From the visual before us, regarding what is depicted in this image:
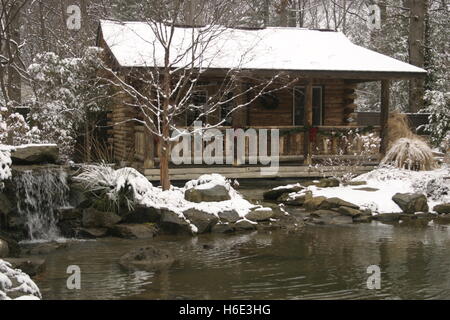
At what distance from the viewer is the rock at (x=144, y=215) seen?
14117mm

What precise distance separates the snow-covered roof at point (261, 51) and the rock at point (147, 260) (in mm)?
6930

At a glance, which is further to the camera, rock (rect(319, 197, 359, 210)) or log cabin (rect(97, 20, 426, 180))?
log cabin (rect(97, 20, 426, 180))

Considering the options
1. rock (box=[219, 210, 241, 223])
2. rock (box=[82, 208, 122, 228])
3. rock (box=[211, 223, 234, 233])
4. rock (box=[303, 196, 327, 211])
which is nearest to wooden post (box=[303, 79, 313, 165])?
rock (box=[303, 196, 327, 211])

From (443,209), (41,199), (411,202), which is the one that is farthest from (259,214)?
(41,199)

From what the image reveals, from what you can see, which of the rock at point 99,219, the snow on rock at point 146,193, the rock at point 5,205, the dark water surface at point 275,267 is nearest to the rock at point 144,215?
the snow on rock at point 146,193

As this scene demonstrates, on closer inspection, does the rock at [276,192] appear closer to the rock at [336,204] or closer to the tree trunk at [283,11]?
the rock at [336,204]

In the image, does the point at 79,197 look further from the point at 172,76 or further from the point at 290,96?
the point at 290,96

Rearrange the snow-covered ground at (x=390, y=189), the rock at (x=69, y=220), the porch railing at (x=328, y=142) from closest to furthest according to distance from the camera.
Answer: the rock at (x=69, y=220)
the snow-covered ground at (x=390, y=189)
the porch railing at (x=328, y=142)

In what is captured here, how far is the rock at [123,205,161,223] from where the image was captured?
14117 mm

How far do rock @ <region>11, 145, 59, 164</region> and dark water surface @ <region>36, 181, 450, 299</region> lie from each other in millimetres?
2796

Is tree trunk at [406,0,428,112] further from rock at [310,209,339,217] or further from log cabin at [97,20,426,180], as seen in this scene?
rock at [310,209,339,217]

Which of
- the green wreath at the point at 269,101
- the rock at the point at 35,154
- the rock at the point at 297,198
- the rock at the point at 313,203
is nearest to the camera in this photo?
the rock at the point at 35,154
